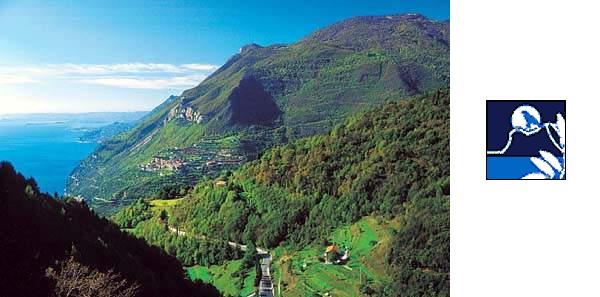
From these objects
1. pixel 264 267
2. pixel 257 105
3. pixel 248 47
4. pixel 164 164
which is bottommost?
Answer: pixel 264 267

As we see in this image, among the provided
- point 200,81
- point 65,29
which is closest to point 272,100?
point 200,81

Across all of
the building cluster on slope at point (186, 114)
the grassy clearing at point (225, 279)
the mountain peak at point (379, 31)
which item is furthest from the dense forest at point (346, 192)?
the mountain peak at point (379, 31)

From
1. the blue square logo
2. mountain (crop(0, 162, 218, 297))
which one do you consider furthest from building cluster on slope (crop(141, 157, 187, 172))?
the blue square logo

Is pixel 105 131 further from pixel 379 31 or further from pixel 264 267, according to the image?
pixel 379 31

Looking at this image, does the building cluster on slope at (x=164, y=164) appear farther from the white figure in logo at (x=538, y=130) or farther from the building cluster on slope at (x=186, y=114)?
the white figure in logo at (x=538, y=130)

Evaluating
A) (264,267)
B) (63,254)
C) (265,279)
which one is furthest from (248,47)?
(63,254)

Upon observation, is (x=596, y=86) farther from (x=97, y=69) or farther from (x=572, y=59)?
(x=97, y=69)

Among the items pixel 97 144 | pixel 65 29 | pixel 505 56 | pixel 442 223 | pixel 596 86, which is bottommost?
pixel 442 223

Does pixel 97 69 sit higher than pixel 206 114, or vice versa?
pixel 97 69
